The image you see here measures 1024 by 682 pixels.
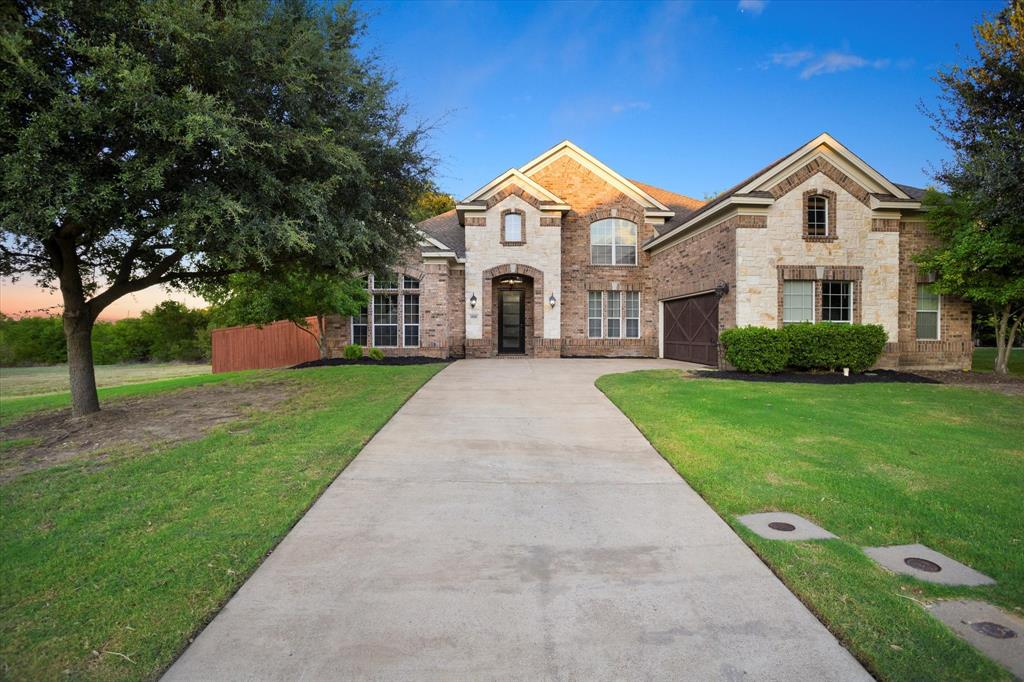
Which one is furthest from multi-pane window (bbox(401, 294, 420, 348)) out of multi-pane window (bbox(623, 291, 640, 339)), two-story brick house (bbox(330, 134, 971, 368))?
multi-pane window (bbox(623, 291, 640, 339))

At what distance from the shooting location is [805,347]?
46.8 feet

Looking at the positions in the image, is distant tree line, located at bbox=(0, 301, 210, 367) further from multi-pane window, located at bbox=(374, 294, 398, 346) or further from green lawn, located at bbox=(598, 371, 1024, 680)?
green lawn, located at bbox=(598, 371, 1024, 680)

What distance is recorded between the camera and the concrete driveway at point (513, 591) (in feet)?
8.23

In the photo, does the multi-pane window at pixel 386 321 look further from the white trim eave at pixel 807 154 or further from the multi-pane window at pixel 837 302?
the multi-pane window at pixel 837 302

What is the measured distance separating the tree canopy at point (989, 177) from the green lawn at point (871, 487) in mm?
4486

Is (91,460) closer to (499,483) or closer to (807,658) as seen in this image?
(499,483)

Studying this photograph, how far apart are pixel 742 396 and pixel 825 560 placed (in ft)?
24.3

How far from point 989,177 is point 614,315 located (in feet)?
40.4

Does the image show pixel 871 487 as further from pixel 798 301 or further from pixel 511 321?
pixel 511 321

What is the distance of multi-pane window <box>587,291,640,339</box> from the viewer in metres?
21.0

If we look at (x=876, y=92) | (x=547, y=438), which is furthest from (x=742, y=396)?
(x=876, y=92)

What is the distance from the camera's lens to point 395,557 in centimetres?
363

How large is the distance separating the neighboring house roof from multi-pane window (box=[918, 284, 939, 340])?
50.9 feet

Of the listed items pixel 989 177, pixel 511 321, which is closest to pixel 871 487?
pixel 989 177
